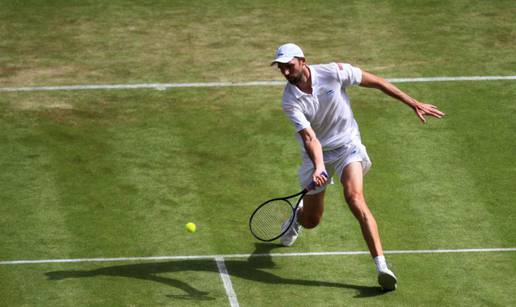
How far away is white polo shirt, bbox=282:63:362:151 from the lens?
510 inches

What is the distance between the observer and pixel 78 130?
1667 centimetres

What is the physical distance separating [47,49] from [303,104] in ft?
23.5

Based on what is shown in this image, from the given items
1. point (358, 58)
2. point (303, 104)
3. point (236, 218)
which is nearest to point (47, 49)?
point (358, 58)

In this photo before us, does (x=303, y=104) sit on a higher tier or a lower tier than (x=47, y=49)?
higher

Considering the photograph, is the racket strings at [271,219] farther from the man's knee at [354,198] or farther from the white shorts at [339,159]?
the man's knee at [354,198]

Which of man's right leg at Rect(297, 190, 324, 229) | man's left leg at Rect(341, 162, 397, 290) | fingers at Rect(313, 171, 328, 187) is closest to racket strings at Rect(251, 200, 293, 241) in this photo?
Answer: man's right leg at Rect(297, 190, 324, 229)

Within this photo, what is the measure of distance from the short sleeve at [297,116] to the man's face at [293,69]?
0.26 m

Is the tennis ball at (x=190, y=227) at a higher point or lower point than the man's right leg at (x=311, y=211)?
lower

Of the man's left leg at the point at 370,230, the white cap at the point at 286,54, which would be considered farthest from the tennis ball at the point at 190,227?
the white cap at the point at 286,54

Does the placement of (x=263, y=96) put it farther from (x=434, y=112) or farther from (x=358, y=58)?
(x=434, y=112)

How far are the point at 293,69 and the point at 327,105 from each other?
1.92 ft

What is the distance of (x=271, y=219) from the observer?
44.0ft

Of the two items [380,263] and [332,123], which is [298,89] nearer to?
[332,123]

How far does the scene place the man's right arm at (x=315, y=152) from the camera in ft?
40.3
